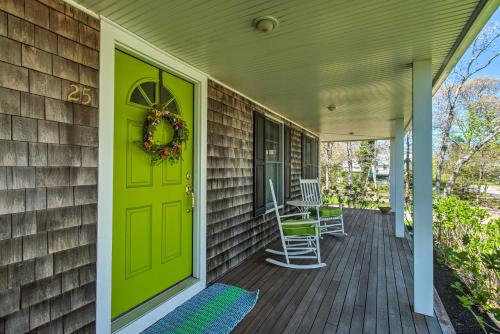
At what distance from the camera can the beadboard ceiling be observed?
1611mm

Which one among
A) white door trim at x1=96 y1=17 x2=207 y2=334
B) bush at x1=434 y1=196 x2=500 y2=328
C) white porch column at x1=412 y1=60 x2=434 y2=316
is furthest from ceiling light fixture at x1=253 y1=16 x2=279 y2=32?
bush at x1=434 y1=196 x2=500 y2=328

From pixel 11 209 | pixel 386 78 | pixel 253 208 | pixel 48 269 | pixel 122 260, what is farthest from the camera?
pixel 253 208

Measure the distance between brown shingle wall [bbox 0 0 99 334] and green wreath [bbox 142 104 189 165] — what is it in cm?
47

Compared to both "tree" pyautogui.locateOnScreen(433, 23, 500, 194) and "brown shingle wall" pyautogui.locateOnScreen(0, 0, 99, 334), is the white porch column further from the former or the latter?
"tree" pyautogui.locateOnScreen(433, 23, 500, 194)

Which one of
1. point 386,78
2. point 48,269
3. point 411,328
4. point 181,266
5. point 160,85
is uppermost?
point 386,78

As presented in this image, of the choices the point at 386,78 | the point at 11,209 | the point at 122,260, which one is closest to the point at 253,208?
the point at 122,260

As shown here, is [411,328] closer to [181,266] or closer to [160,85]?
[181,266]

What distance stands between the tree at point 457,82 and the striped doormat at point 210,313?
8.36 meters

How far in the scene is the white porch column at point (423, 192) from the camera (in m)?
2.31

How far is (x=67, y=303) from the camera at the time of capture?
156cm

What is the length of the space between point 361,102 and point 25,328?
434 cm

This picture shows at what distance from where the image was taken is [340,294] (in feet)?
8.65

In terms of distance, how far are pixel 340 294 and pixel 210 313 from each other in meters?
1.32

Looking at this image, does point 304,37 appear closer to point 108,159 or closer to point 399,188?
point 108,159
